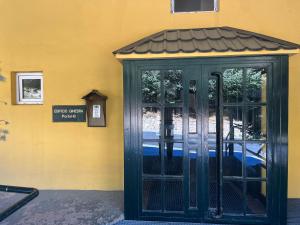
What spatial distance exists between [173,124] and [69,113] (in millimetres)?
1992

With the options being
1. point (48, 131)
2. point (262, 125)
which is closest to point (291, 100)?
point (262, 125)

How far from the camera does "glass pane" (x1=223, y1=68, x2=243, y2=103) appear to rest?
346 cm

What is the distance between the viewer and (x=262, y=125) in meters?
3.46

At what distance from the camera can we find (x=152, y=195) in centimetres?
367

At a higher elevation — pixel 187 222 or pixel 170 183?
pixel 170 183

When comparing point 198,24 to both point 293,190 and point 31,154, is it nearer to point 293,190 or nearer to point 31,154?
point 293,190

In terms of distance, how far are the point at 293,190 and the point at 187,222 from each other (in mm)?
1943

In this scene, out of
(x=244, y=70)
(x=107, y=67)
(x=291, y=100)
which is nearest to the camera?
(x=244, y=70)

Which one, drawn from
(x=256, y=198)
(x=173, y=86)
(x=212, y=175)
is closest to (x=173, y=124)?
(x=173, y=86)

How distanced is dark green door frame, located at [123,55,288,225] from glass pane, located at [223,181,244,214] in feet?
0.32

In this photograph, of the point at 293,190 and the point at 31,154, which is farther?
the point at 31,154

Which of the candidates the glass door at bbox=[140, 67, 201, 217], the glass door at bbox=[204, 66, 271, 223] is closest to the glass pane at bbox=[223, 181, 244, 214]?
the glass door at bbox=[204, 66, 271, 223]

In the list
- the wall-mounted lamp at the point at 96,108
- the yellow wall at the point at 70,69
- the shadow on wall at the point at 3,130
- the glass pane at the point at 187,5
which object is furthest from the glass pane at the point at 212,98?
the shadow on wall at the point at 3,130

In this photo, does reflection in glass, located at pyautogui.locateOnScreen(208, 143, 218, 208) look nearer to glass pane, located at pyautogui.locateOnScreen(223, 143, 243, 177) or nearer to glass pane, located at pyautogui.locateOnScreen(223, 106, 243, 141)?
glass pane, located at pyautogui.locateOnScreen(223, 143, 243, 177)
